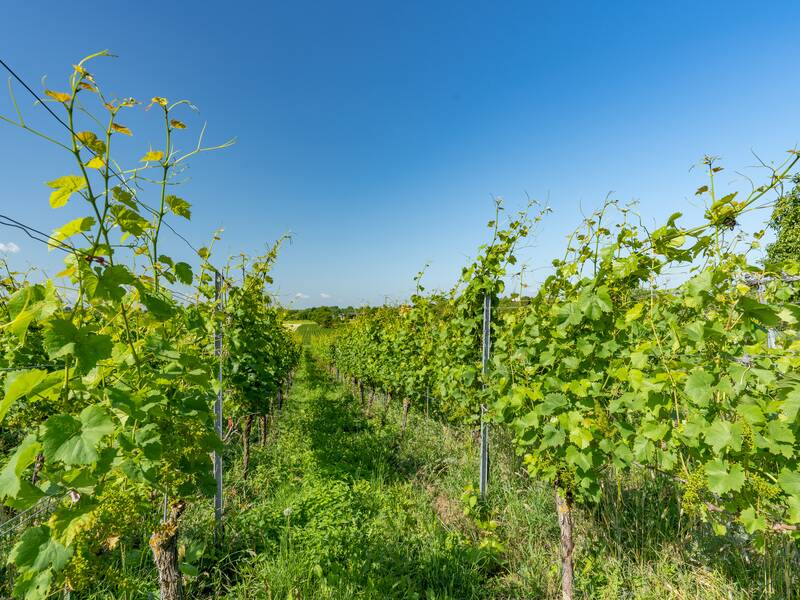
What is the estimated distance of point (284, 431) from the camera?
683cm

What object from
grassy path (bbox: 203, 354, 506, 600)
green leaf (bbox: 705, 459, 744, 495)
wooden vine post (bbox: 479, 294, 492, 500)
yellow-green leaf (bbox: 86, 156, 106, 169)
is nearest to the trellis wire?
yellow-green leaf (bbox: 86, 156, 106, 169)

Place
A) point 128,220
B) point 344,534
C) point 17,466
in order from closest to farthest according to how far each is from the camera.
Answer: point 17,466, point 128,220, point 344,534

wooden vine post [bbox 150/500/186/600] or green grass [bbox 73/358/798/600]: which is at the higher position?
wooden vine post [bbox 150/500/186/600]

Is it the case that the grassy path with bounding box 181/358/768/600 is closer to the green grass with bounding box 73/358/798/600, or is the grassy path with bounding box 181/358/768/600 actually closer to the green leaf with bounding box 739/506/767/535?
the green grass with bounding box 73/358/798/600

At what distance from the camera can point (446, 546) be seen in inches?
125

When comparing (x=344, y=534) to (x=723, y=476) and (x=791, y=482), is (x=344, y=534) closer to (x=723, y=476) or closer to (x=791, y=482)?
(x=723, y=476)

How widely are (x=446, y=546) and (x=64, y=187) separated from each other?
365 centimetres

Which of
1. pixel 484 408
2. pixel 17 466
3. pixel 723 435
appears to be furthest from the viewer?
pixel 484 408

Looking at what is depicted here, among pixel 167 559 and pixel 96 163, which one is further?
pixel 167 559

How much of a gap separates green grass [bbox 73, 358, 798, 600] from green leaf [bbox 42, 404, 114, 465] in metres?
1.62

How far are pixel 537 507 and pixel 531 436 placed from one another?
154 centimetres

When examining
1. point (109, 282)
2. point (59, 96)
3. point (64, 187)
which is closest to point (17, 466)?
point (109, 282)

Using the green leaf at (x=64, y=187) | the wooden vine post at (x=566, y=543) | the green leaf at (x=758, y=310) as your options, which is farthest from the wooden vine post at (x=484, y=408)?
the green leaf at (x=64, y=187)

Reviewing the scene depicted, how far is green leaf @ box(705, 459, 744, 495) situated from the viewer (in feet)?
5.10
